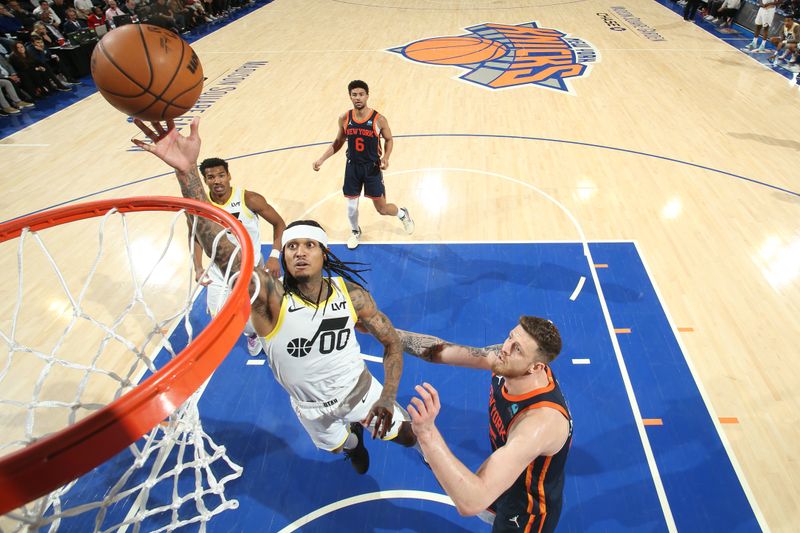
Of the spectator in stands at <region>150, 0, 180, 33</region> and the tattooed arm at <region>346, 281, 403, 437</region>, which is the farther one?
the spectator in stands at <region>150, 0, 180, 33</region>

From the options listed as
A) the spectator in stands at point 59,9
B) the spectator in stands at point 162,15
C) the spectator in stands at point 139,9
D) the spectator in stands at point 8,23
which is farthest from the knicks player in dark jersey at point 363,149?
the spectator in stands at point 59,9

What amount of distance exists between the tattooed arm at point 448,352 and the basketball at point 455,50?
1035 centimetres

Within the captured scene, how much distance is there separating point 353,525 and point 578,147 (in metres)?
6.86

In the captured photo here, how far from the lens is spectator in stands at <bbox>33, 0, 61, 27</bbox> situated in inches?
483

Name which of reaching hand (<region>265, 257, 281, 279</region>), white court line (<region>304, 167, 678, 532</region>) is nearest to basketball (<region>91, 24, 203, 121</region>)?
reaching hand (<region>265, 257, 281, 279</region>)

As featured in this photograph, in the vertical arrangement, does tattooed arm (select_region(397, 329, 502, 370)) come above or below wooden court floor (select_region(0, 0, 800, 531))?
above

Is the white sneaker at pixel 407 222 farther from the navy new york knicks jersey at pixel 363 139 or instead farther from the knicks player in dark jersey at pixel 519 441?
the knicks player in dark jersey at pixel 519 441

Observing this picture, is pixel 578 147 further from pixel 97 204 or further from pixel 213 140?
pixel 97 204

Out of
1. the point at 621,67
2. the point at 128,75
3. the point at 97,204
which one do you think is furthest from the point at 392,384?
the point at 621,67

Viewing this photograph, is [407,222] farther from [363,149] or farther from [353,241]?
[363,149]

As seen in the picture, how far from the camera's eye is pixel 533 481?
2.48 meters

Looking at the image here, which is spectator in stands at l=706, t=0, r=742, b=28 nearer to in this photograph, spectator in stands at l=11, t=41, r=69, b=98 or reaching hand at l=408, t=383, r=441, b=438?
reaching hand at l=408, t=383, r=441, b=438

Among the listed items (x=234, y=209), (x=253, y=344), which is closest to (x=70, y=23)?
(x=234, y=209)

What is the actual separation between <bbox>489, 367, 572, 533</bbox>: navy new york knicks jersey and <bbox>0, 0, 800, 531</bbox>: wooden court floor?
183cm
